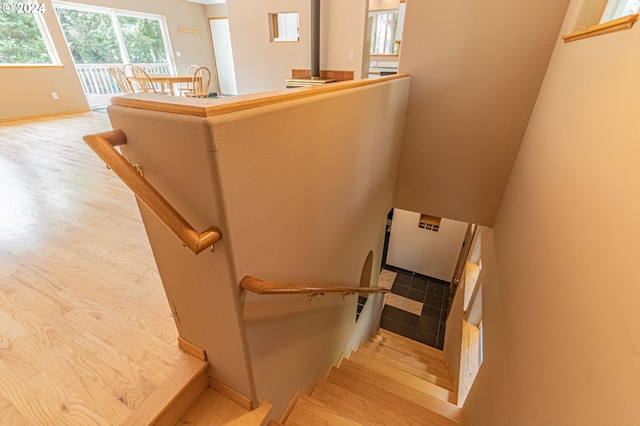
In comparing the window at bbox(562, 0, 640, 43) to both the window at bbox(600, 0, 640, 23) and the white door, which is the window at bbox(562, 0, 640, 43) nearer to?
the window at bbox(600, 0, 640, 23)

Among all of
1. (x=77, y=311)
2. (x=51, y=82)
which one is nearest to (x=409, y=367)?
(x=77, y=311)

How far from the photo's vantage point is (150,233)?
40.6 inches

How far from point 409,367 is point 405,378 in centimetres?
65

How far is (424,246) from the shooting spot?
542 cm

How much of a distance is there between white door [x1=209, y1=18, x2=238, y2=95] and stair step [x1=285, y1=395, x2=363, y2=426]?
25.6 ft

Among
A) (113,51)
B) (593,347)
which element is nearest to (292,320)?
(593,347)

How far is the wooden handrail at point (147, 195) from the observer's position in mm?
729

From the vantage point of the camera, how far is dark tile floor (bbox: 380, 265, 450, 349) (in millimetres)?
4645

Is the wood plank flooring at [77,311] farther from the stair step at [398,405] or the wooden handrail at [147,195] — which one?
the stair step at [398,405]

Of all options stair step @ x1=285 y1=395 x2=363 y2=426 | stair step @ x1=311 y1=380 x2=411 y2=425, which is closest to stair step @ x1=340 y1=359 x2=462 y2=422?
stair step @ x1=311 y1=380 x2=411 y2=425

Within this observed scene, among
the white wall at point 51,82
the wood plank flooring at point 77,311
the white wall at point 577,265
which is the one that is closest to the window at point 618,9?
the white wall at point 577,265

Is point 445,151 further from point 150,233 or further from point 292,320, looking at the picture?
point 150,233

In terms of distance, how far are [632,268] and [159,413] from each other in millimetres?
1525

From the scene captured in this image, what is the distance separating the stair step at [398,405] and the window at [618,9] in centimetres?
252
